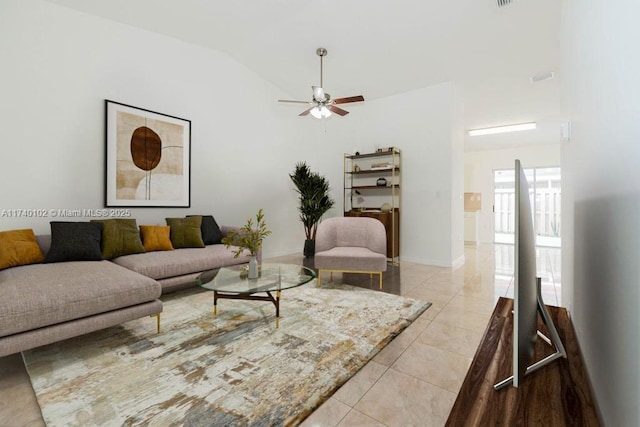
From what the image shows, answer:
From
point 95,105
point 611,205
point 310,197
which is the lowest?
point 611,205

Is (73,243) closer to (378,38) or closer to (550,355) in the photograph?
(550,355)

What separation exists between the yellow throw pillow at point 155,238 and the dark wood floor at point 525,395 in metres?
3.33

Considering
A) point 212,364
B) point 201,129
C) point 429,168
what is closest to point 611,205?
point 212,364

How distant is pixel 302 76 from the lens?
4898mm

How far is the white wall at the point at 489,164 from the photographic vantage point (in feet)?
25.1

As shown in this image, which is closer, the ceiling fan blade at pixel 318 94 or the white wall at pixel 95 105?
the white wall at pixel 95 105

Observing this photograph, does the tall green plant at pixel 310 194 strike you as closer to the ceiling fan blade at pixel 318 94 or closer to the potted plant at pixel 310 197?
the potted plant at pixel 310 197

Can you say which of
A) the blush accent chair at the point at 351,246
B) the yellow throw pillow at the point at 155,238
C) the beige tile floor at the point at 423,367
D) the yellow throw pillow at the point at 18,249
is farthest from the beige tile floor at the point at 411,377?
the yellow throw pillow at the point at 155,238

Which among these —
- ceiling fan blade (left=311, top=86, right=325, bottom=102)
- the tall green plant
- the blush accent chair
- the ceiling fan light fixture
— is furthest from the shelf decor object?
ceiling fan blade (left=311, top=86, right=325, bottom=102)

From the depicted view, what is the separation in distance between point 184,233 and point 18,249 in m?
1.42

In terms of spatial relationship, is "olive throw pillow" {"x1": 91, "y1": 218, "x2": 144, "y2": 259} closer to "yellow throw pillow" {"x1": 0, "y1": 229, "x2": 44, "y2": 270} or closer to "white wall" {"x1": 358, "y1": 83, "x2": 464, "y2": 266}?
"yellow throw pillow" {"x1": 0, "y1": 229, "x2": 44, "y2": 270}

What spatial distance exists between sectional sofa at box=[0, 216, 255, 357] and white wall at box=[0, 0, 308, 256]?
29.3 inches

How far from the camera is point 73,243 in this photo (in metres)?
2.66

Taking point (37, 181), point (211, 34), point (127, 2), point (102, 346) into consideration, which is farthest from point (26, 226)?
point (211, 34)
